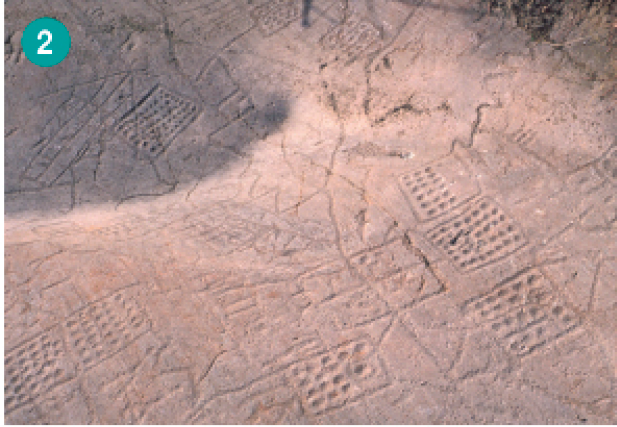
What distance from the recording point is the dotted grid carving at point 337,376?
2.38 meters

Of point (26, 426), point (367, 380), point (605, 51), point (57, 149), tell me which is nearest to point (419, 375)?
point (367, 380)

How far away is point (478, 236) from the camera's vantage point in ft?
8.89

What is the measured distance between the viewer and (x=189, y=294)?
8.96ft

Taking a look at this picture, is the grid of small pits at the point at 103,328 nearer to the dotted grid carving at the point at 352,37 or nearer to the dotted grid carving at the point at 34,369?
the dotted grid carving at the point at 34,369

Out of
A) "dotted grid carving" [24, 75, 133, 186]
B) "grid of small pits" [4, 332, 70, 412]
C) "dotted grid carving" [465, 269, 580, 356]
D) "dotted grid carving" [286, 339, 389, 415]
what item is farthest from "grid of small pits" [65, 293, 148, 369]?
"dotted grid carving" [465, 269, 580, 356]

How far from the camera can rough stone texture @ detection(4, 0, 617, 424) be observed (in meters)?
2.41

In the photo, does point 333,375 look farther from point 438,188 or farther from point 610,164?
point 610,164

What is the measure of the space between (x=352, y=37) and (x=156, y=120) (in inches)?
69.7

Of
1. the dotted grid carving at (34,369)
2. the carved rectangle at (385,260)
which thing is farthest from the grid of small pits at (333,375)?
the dotted grid carving at (34,369)

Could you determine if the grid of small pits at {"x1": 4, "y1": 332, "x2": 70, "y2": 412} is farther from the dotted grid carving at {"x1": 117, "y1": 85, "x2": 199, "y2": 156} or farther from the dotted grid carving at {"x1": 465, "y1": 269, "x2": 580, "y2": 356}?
the dotted grid carving at {"x1": 465, "y1": 269, "x2": 580, "y2": 356}

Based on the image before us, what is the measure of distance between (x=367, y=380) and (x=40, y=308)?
2.15m

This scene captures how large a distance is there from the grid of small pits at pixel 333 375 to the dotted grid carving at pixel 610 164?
6.29 ft

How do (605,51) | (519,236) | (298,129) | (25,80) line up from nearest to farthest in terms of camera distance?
(519,236), (605,51), (298,129), (25,80)

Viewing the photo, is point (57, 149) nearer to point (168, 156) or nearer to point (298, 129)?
point (168, 156)
